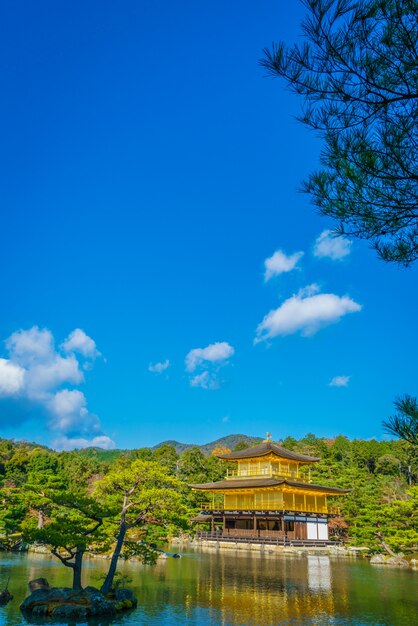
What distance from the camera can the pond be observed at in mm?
10930

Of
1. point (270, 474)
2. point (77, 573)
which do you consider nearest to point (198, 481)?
point (270, 474)

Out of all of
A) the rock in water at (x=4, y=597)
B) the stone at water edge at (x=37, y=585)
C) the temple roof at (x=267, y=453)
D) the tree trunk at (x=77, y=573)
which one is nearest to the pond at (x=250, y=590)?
the rock in water at (x=4, y=597)

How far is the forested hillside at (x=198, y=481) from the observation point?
14.1 metres

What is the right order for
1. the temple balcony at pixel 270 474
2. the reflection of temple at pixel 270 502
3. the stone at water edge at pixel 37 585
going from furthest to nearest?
the temple balcony at pixel 270 474
the reflection of temple at pixel 270 502
the stone at water edge at pixel 37 585

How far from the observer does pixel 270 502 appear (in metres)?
31.2

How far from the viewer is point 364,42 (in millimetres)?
5621

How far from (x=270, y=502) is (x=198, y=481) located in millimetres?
14317

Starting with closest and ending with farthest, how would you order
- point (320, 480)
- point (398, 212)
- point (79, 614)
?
point (398, 212) → point (79, 614) → point (320, 480)

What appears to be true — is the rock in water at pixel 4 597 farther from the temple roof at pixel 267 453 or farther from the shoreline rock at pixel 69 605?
the temple roof at pixel 267 453

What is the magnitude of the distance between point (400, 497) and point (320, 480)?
6.52 meters

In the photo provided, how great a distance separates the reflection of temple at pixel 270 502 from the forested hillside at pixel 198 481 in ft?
7.32

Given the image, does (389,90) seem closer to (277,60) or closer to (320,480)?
(277,60)

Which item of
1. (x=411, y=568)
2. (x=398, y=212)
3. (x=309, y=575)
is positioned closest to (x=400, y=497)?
(x=411, y=568)

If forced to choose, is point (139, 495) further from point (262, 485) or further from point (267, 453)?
point (267, 453)
